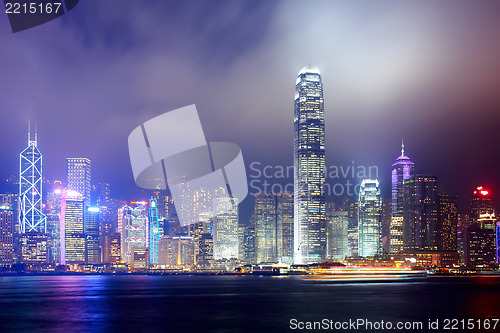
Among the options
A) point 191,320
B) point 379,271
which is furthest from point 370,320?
point 379,271

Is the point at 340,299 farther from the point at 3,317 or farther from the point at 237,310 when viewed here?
the point at 3,317

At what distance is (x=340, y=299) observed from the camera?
85500 millimetres

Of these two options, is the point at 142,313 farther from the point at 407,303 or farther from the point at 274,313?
the point at 407,303

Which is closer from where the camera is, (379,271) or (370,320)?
(370,320)

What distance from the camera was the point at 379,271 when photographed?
188625 mm

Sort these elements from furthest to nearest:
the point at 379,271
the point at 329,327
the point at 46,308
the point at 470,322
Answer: the point at 379,271, the point at 46,308, the point at 470,322, the point at 329,327

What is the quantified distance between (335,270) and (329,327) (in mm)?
148577

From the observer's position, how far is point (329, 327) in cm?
5347

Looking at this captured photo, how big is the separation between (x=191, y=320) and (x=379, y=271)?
445 feet

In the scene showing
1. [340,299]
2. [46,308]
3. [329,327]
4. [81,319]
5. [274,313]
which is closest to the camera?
[329,327]

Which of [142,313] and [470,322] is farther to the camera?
[142,313]

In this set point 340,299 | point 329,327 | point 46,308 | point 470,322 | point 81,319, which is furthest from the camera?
point 340,299

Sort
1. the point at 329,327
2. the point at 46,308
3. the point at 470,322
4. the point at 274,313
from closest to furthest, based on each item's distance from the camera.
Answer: the point at 329,327, the point at 470,322, the point at 274,313, the point at 46,308

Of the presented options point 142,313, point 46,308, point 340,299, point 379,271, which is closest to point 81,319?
point 142,313
